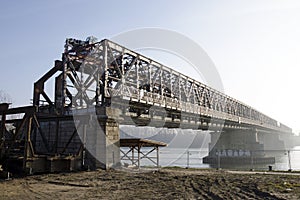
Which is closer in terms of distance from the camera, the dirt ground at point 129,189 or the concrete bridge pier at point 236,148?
the dirt ground at point 129,189

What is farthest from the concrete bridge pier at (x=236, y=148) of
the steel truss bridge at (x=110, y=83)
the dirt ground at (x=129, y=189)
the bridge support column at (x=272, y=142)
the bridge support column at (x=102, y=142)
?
the dirt ground at (x=129, y=189)

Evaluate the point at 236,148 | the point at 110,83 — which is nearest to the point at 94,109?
the point at 110,83

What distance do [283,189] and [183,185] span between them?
4.95m

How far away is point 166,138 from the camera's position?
175 meters

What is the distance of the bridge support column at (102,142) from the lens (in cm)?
2145

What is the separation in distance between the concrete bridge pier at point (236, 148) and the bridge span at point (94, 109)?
81.8ft

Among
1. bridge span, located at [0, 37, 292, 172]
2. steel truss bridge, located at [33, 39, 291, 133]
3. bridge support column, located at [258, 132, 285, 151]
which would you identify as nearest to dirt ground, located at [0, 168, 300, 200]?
bridge span, located at [0, 37, 292, 172]

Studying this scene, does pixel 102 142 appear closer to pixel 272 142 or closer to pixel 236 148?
pixel 236 148

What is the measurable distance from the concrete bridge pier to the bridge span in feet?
81.8

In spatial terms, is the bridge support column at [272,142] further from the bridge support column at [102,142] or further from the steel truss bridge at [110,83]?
the bridge support column at [102,142]

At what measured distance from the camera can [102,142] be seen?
22078 millimetres

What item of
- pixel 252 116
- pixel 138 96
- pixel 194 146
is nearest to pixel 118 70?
pixel 138 96

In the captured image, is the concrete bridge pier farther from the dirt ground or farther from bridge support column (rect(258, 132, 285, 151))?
the dirt ground

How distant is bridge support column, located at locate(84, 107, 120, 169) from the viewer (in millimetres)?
21453
